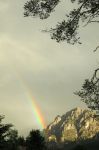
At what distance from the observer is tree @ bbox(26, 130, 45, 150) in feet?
343

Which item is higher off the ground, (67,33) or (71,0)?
(71,0)

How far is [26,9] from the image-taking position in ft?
102

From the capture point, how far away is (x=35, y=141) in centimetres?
10394

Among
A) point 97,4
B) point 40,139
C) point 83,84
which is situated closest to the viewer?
point 97,4

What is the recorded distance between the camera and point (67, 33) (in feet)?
101

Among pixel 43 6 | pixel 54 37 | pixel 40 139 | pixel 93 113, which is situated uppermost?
pixel 40 139

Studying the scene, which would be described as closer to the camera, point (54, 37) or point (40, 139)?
point (54, 37)

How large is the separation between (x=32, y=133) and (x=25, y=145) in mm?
7362

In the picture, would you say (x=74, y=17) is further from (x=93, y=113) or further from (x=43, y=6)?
(x=93, y=113)

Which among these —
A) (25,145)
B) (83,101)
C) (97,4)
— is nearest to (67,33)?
(97,4)

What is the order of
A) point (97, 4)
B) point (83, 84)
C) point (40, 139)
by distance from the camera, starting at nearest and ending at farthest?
point (97, 4)
point (83, 84)
point (40, 139)

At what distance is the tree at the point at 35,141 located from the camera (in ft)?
343

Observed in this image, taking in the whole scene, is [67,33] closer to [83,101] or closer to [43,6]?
[43,6]

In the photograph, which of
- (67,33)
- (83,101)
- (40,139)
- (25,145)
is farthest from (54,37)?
(25,145)
